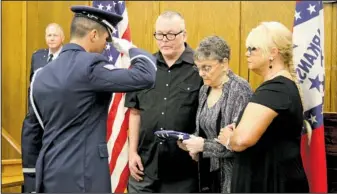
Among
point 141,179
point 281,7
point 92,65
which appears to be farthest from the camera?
point 281,7

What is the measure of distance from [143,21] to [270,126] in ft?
8.73

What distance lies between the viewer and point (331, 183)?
2.48 metres

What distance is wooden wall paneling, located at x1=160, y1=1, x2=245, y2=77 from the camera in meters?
4.12

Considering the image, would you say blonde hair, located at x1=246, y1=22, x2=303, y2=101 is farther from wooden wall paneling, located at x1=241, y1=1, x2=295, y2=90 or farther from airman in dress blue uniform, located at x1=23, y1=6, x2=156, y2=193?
wooden wall paneling, located at x1=241, y1=1, x2=295, y2=90

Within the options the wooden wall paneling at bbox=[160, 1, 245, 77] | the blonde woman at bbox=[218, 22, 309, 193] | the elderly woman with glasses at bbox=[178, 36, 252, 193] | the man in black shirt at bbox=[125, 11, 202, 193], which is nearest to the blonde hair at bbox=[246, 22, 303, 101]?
the blonde woman at bbox=[218, 22, 309, 193]

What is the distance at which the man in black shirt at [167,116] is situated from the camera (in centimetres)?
257

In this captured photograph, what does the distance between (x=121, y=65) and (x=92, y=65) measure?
3.56ft

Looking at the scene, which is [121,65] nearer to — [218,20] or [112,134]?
[112,134]

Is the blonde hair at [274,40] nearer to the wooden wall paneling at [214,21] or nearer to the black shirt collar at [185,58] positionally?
the black shirt collar at [185,58]

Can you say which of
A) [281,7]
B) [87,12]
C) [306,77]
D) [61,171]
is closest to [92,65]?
[87,12]

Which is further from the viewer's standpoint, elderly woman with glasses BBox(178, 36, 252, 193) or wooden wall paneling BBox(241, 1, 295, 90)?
wooden wall paneling BBox(241, 1, 295, 90)

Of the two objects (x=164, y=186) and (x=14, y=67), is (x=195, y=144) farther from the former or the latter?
(x=14, y=67)

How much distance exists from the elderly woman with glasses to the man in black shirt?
12cm

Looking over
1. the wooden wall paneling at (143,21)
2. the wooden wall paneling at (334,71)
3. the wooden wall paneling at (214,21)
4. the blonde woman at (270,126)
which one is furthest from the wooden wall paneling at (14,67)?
the blonde woman at (270,126)
